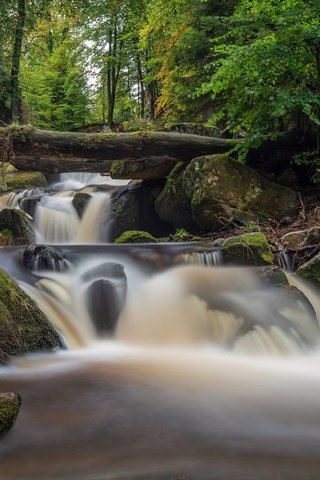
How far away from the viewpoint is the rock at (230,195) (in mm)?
8094

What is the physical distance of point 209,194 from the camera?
8.05 metres

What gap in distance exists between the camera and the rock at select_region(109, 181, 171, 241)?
33.9ft

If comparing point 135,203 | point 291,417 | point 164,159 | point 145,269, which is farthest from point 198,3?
point 291,417

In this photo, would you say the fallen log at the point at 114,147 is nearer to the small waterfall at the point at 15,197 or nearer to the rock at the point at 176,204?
the rock at the point at 176,204

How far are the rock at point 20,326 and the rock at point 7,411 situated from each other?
1.30m

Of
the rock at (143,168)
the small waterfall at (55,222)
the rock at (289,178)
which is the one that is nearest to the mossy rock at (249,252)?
the rock at (289,178)

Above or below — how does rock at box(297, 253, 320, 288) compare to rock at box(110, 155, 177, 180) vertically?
below

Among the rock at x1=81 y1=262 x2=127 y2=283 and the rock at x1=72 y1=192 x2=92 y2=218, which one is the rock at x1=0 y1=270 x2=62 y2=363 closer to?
the rock at x1=81 y1=262 x2=127 y2=283

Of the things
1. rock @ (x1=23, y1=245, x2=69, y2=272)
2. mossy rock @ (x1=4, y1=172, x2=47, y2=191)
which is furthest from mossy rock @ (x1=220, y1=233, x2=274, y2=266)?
mossy rock @ (x1=4, y1=172, x2=47, y2=191)

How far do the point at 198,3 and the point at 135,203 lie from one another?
543 centimetres

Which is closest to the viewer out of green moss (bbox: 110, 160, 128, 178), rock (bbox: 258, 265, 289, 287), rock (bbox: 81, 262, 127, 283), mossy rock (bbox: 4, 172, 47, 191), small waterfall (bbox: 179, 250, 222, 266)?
rock (bbox: 258, 265, 289, 287)

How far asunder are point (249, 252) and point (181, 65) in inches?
331

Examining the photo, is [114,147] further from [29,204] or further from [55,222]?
[29,204]

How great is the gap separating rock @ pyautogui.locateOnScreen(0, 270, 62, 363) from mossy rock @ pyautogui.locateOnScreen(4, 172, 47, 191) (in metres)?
9.85
